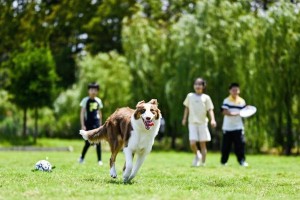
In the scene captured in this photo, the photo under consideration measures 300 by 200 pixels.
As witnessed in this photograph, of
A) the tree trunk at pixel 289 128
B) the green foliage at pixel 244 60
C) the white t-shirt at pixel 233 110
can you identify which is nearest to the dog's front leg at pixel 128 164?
the white t-shirt at pixel 233 110

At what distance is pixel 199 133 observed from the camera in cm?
1491

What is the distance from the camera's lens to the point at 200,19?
1029 inches

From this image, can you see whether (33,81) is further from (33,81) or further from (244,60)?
(244,60)

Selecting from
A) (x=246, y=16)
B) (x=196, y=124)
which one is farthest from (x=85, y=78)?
(x=196, y=124)

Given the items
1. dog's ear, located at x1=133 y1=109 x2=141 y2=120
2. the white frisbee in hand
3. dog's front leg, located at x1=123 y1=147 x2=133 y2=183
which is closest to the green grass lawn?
dog's front leg, located at x1=123 y1=147 x2=133 y2=183

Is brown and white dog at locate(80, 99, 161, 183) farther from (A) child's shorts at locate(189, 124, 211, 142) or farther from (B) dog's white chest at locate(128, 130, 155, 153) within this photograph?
(A) child's shorts at locate(189, 124, 211, 142)

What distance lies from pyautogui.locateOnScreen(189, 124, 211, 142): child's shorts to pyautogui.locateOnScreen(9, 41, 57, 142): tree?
52.3ft

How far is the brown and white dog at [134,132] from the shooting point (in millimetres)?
8922

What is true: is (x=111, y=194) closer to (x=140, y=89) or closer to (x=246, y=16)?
(x=246, y=16)

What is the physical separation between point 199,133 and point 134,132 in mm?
5942

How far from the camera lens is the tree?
96.9 feet

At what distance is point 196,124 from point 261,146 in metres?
10.8

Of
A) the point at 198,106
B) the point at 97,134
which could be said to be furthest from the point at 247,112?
the point at 97,134

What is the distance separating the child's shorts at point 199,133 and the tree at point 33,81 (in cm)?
1595
